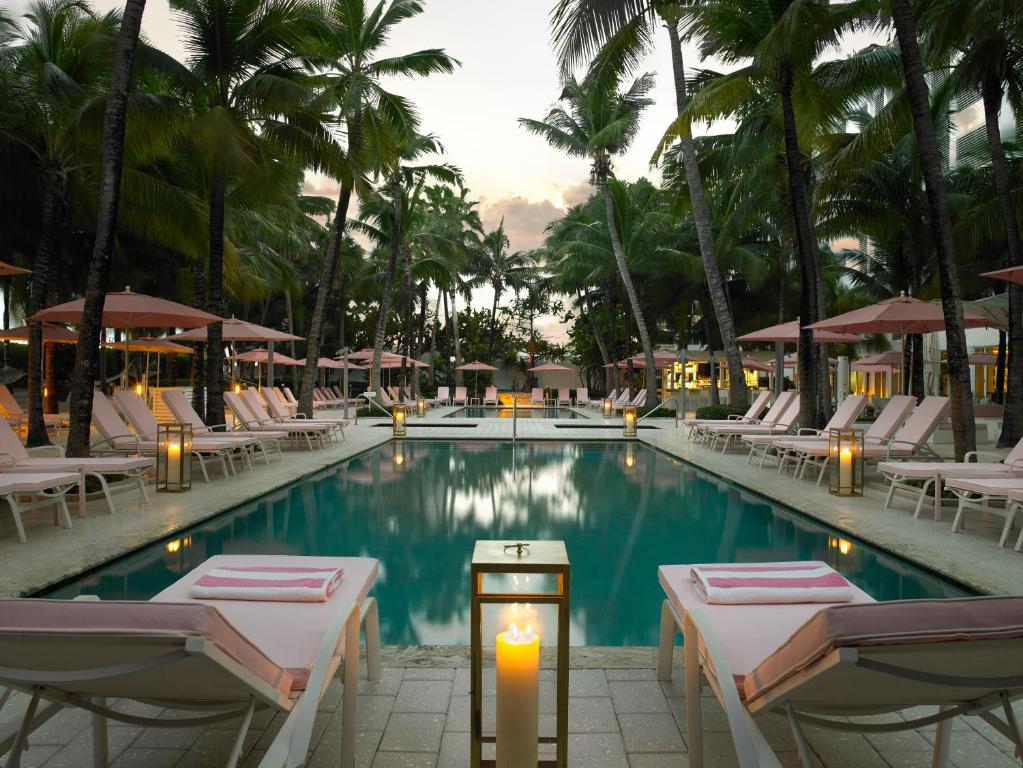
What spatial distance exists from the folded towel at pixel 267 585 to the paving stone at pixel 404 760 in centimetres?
69

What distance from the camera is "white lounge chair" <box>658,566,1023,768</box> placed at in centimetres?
168

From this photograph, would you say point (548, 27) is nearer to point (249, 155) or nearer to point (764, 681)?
point (249, 155)

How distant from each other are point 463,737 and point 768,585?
4.62ft

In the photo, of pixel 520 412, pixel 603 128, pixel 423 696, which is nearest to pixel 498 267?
pixel 520 412

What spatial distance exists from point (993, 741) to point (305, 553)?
15.6 feet

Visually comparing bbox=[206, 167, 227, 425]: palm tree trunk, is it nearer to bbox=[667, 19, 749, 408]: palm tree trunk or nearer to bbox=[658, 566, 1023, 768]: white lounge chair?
bbox=[667, 19, 749, 408]: palm tree trunk

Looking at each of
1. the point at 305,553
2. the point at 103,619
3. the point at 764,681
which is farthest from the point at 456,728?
the point at 305,553

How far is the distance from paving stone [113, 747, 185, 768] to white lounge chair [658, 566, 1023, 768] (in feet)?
5.77

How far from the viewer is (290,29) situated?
11.9 m

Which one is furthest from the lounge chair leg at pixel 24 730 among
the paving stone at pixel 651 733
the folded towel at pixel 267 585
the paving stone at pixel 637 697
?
the paving stone at pixel 637 697

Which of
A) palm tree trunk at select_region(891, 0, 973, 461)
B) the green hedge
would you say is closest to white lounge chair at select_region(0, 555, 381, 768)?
palm tree trunk at select_region(891, 0, 973, 461)

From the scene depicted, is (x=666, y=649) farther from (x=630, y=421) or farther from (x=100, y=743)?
(x=630, y=421)

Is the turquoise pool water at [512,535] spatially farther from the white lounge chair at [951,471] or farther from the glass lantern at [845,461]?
the white lounge chair at [951,471]

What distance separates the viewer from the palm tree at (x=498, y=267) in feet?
131
